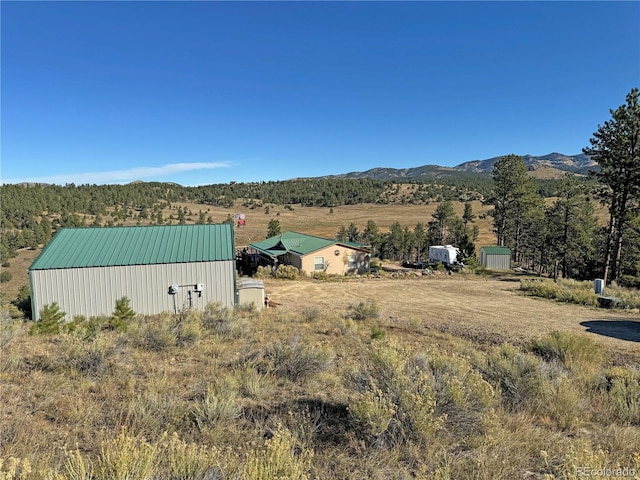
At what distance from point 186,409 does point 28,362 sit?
494 centimetres

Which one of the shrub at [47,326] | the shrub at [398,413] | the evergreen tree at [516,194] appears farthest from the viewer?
the evergreen tree at [516,194]

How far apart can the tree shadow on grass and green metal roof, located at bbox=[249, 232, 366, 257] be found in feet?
70.0

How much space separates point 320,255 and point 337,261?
1820mm

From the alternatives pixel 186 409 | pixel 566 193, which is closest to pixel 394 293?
pixel 566 193

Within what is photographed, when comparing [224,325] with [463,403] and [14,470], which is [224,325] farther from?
[14,470]

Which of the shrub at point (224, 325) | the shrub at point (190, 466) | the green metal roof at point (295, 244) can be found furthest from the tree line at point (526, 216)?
the shrub at point (190, 466)

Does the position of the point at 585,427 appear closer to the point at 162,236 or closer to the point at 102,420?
the point at 102,420

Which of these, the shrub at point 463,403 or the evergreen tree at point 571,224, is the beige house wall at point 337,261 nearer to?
the evergreen tree at point 571,224

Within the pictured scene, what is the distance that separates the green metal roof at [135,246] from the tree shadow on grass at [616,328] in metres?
15.0

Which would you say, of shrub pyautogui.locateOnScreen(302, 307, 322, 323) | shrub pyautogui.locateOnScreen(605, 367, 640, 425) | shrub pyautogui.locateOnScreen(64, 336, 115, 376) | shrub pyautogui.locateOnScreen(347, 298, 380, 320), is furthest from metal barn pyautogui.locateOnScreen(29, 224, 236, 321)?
shrub pyautogui.locateOnScreen(605, 367, 640, 425)

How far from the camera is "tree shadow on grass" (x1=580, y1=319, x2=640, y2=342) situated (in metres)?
12.7

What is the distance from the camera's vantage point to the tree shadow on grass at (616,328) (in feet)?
41.8

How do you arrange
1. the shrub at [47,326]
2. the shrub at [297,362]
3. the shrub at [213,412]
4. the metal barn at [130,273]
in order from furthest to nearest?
the metal barn at [130,273] < the shrub at [47,326] < the shrub at [297,362] < the shrub at [213,412]

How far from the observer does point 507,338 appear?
39.9 ft
